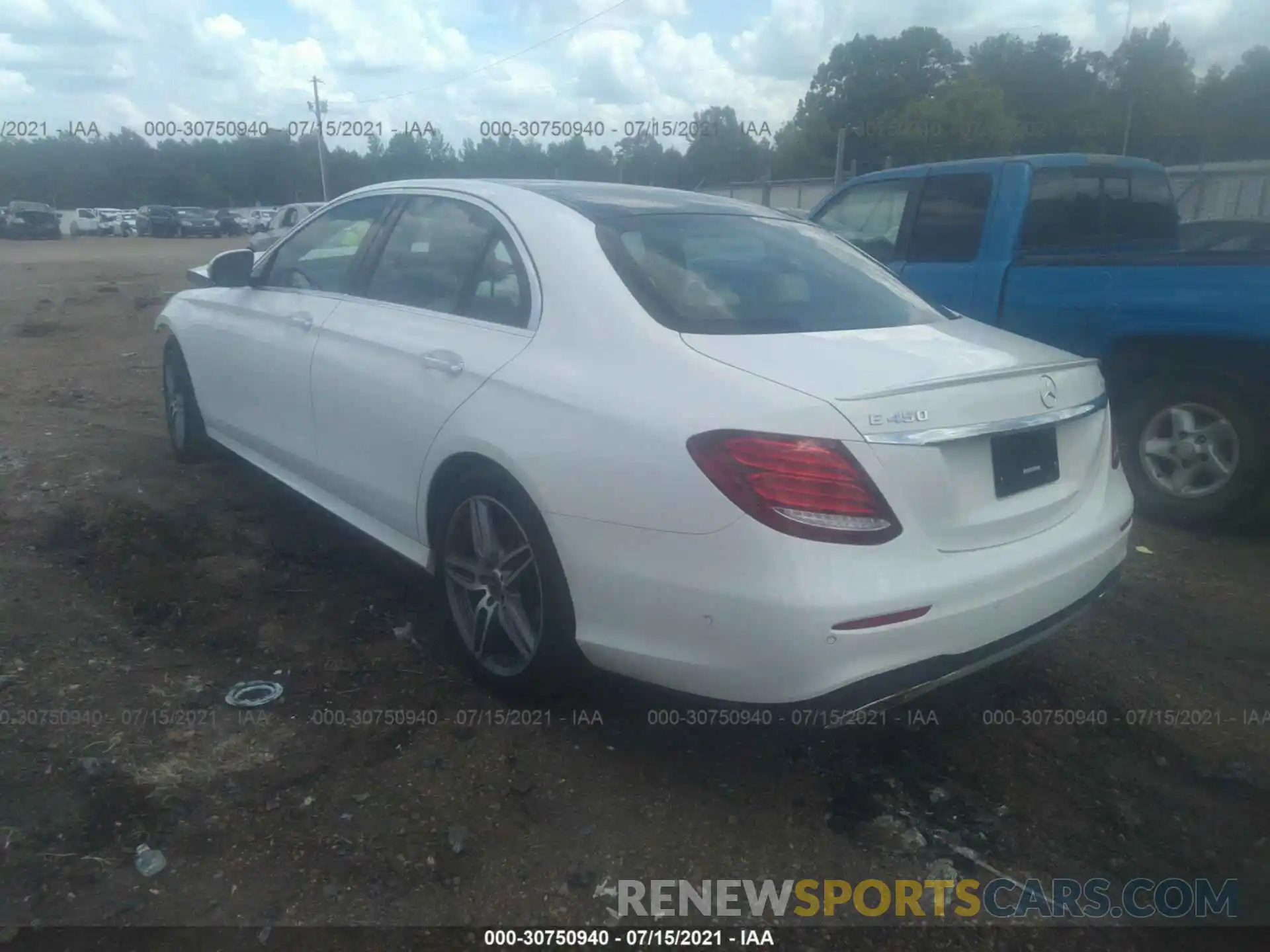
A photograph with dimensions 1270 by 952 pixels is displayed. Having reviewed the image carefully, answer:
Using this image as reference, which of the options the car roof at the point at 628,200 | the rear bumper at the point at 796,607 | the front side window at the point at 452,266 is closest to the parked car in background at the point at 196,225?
the front side window at the point at 452,266

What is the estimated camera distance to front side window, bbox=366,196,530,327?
3320 mm

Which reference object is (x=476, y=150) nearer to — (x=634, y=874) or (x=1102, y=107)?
(x=1102, y=107)

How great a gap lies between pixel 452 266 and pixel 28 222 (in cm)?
4186

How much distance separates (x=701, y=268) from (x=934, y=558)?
1274 millimetres

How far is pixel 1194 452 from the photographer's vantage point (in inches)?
194

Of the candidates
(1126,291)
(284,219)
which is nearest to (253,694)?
(1126,291)

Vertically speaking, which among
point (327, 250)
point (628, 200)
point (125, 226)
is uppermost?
point (628, 200)

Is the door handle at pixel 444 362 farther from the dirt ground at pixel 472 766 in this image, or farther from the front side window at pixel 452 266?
the dirt ground at pixel 472 766

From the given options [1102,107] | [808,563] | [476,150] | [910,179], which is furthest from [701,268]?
[1102,107]

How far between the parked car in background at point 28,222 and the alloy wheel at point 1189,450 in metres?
42.5

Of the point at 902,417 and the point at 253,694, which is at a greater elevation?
the point at 902,417

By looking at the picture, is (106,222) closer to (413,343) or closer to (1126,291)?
(413,343)

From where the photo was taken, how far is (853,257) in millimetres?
3828

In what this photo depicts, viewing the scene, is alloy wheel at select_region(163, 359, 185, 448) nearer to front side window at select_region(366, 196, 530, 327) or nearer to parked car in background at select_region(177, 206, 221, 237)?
front side window at select_region(366, 196, 530, 327)
